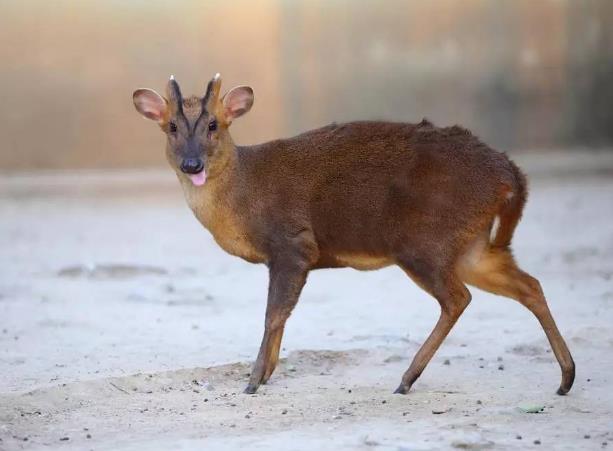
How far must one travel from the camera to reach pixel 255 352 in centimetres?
814

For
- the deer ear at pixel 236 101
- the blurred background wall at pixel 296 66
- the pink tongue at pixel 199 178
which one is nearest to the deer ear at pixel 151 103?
the deer ear at pixel 236 101

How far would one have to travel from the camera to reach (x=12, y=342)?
327 inches

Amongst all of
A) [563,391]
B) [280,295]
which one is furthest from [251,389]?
[563,391]

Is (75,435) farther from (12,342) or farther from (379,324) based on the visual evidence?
(379,324)

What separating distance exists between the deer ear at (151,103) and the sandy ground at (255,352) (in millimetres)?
1463

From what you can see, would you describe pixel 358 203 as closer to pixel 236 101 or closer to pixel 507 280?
pixel 507 280

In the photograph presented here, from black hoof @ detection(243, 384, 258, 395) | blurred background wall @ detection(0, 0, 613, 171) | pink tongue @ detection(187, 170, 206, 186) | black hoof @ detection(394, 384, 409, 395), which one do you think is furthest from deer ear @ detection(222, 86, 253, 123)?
blurred background wall @ detection(0, 0, 613, 171)

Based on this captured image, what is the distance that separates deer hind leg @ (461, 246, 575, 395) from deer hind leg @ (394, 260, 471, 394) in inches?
6.4

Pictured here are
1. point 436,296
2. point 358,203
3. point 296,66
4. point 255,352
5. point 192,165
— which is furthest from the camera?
point 296,66

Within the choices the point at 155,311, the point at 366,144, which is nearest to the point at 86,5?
the point at 155,311

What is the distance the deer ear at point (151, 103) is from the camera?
25.5 feet

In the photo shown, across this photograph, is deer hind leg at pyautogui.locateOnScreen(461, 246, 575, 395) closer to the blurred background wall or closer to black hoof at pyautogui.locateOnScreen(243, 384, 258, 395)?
black hoof at pyautogui.locateOnScreen(243, 384, 258, 395)

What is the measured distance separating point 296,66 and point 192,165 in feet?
31.4

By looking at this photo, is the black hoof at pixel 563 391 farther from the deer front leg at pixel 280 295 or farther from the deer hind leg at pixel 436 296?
the deer front leg at pixel 280 295
